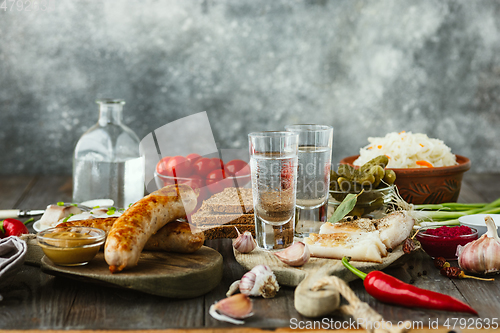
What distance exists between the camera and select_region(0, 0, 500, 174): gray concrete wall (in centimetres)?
538

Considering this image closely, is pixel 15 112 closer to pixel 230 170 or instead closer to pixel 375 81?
pixel 230 170

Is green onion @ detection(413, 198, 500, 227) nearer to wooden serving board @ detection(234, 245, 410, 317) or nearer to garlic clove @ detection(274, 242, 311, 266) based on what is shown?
wooden serving board @ detection(234, 245, 410, 317)

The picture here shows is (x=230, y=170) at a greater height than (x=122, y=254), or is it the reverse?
(x=230, y=170)

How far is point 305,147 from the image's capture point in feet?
6.46

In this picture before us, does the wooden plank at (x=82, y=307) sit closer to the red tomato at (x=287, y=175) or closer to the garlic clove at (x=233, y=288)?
the garlic clove at (x=233, y=288)

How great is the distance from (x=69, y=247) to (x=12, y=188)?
3.24 m

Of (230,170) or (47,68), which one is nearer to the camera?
Result: (230,170)

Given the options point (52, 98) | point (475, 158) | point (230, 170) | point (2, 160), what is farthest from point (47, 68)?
point (475, 158)

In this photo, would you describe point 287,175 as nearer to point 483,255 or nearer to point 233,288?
point 233,288

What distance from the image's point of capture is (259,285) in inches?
62.2

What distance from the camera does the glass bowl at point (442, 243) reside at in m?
1.92

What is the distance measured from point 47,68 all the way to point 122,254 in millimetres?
4574

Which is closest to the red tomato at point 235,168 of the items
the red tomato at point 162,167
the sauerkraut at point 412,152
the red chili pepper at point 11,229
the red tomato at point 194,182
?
the red tomato at point 194,182

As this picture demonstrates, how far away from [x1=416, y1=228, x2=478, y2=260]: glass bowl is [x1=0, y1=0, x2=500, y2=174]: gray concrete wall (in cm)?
384
